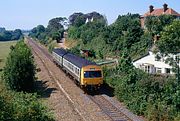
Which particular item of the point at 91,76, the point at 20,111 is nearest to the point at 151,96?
the point at 91,76

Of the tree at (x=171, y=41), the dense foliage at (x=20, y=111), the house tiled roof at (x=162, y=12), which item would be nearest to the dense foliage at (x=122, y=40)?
the house tiled roof at (x=162, y=12)

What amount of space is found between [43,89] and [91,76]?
21.4 feet

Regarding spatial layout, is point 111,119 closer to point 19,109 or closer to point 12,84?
point 19,109

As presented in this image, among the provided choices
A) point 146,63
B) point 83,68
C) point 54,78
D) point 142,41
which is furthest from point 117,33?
point 83,68

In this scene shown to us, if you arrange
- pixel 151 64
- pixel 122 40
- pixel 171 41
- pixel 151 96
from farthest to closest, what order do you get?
pixel 122 40
pixel 151 64
pixel 171 41
pixel 151 96

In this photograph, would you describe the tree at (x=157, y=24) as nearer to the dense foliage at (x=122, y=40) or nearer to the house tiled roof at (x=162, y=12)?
the dense foliage at (x=122, y=40)

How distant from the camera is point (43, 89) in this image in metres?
34.3

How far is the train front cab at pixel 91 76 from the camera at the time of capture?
29625 mm

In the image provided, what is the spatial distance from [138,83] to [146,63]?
683 inches

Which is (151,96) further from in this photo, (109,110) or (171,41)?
(171,41)

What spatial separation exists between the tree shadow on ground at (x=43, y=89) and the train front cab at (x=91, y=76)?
3.40 metres

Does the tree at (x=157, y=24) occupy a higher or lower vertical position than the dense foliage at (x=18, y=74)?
higher

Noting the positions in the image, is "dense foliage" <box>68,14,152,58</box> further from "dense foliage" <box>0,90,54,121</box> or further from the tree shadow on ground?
"dense foliage" <box>0,90,54,121</box>

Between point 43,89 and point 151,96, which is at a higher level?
point 151,96
